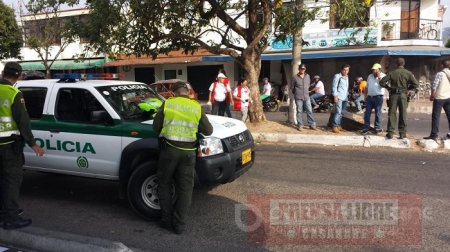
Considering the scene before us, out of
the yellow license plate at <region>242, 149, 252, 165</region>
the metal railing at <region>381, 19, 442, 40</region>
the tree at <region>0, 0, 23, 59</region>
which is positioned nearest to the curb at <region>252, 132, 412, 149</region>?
the yellow license plate at <region>242, 149, 252, 165</region>

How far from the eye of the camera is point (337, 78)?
10047 millimetres

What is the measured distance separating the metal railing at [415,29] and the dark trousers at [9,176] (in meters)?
20.6

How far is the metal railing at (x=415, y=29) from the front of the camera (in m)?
21.8

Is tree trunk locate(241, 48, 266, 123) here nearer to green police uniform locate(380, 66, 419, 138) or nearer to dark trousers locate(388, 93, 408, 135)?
green police uniform locate(380, 66, 419, 138)

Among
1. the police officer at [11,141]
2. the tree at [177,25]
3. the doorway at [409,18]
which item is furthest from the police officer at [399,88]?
the doorway at [409,18]

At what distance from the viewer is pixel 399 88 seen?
8992 millimetres

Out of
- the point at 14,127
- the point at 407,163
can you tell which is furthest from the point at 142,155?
the point at 407,163

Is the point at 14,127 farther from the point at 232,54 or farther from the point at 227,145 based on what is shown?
the point at 232,54

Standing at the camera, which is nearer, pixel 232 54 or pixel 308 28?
pixel 232 54

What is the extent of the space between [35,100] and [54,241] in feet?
7.94

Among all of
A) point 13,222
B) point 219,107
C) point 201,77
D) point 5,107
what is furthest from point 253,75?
point 201,77

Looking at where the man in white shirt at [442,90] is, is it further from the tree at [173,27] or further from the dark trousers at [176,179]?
the dark trousers at [176,179]

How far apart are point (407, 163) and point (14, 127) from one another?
6.47 meters

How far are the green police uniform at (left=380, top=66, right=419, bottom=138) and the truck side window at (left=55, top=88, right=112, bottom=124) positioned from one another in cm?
650
